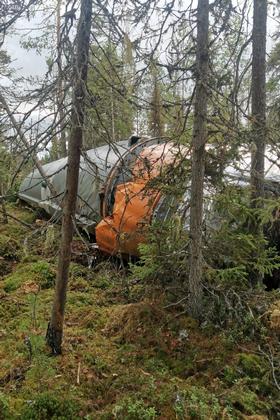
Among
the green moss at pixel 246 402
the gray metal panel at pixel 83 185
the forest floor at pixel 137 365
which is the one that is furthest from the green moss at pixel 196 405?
the gray metal panel at pixel 83 185

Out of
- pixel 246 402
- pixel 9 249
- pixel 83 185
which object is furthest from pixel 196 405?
pixel 83 185

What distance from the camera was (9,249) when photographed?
9336mm

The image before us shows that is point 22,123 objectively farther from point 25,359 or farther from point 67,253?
point 25,359

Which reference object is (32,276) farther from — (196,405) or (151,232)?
(196,405)

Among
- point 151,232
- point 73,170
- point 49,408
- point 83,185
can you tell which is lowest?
point 49,408

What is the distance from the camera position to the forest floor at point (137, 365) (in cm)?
412

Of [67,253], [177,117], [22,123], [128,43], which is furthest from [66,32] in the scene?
[67,253]

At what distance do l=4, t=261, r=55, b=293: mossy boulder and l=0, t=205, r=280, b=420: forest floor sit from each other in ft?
3.39

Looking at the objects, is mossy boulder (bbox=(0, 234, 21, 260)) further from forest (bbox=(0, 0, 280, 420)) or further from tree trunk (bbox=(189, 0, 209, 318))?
tree trunk (bbox=(189, 0, 209, 318))

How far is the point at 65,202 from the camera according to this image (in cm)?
462

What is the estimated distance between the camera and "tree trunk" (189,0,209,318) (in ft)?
16.0

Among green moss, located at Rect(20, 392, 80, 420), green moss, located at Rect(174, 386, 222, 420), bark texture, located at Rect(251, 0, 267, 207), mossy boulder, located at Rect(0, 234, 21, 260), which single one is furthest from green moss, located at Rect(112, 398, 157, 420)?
mossy boulder, located at Rect(0, 234, 21, 260)

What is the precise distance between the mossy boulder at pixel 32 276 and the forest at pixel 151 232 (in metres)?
0.80

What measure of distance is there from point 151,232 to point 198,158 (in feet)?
4.43
